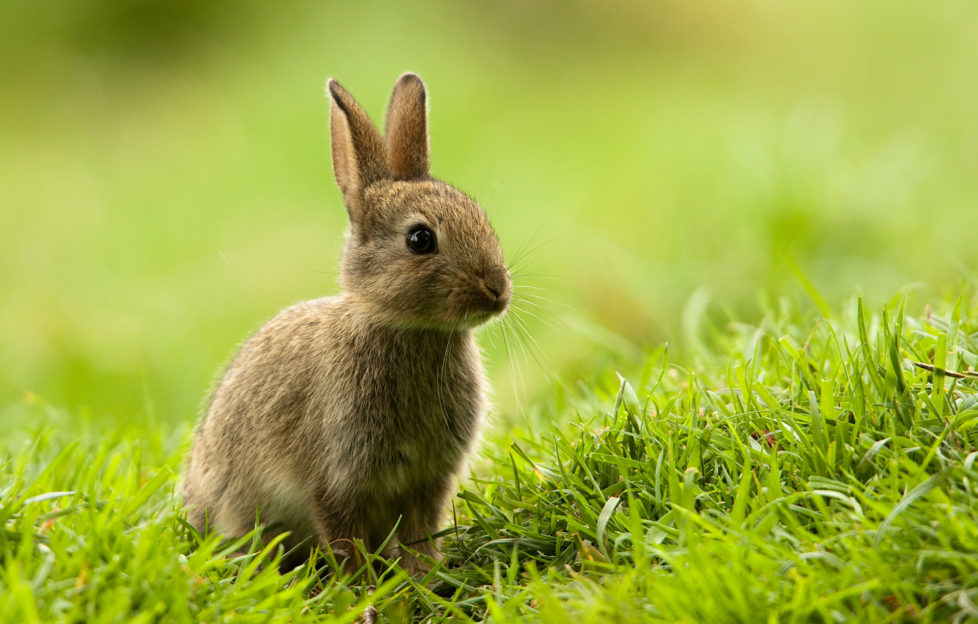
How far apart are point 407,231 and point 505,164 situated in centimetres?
663

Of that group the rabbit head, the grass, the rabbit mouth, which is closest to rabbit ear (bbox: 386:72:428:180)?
the rabbit head

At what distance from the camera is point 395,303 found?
14.0ft

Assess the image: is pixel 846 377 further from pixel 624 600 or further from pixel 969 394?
pixel 624 600

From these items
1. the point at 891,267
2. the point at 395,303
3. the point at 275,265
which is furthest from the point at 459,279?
the point at 275,265

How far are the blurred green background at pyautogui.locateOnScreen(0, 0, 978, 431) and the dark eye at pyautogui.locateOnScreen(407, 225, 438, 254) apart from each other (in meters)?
0.48

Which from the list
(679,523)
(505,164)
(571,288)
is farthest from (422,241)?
(505,164)

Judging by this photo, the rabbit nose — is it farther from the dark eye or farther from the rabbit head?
the dark eye

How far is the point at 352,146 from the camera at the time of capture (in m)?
4.48

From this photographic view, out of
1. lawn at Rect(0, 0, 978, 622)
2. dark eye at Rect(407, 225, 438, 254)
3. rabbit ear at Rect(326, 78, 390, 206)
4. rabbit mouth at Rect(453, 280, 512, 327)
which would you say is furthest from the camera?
rabbit ear at Rect(326, 78, 390, 206)

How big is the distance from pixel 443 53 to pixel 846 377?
10.0m

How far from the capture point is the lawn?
3283mm

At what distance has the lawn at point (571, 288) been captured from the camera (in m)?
3.28

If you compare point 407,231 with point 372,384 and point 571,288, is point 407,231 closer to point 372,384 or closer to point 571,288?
point 372,384

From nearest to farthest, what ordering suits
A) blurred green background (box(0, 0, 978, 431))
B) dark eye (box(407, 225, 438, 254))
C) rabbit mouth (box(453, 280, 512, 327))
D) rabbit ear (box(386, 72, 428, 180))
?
rabbit mouth (box(453, 280, 512, 327)) → dark eye (box(407, 225, 438, 254)) → rabbit ear (box(386, 72, 428, 180)) → blurred green background (box(0, 0, 978, 431))
